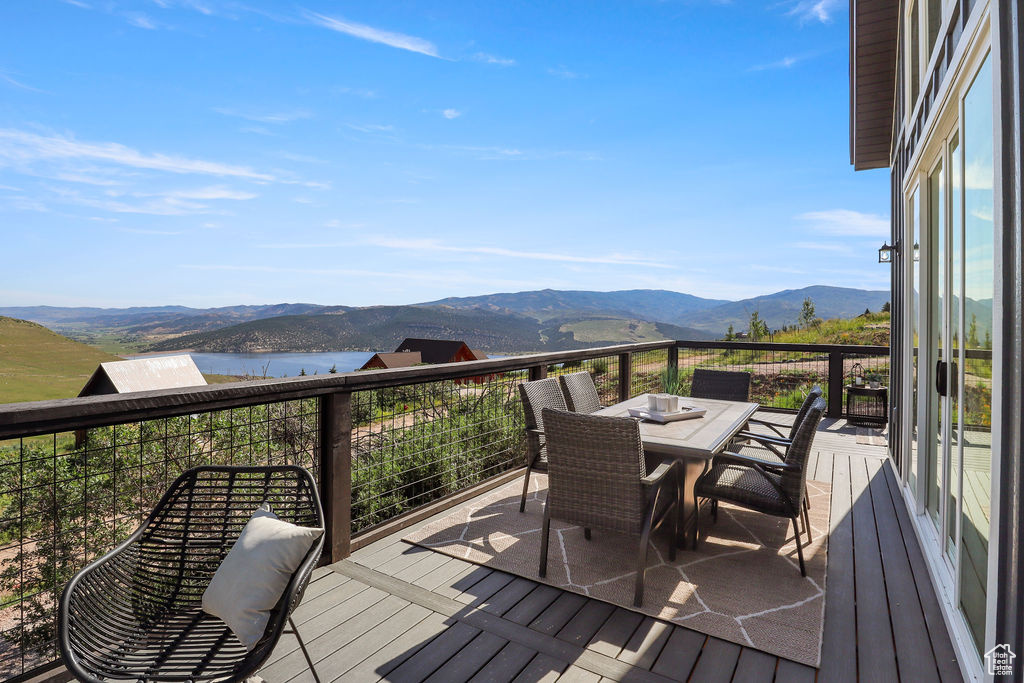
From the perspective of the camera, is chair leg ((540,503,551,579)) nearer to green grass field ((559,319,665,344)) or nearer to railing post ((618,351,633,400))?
railing post ((618,351,633,400))

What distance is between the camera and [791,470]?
257 cm

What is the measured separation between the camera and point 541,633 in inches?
81.2

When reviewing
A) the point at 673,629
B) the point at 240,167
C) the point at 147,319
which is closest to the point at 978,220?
the point at 673,629

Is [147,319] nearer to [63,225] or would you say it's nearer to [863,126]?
[63,225]

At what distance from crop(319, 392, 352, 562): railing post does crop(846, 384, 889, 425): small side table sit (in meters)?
6.40

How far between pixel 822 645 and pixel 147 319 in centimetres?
5136

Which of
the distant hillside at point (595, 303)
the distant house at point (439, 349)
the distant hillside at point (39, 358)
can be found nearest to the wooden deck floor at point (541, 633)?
the distant hillside at point (39, 358)

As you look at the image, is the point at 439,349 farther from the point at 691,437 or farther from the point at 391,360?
the point at 691,437

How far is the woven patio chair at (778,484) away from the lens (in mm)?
2539

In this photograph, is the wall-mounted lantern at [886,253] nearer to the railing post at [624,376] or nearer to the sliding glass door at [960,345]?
the sliding glass door at [960,345]

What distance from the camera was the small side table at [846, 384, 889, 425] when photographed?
20.5 ft

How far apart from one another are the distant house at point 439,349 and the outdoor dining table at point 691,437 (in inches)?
739

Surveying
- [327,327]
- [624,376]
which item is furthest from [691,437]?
[327,327]

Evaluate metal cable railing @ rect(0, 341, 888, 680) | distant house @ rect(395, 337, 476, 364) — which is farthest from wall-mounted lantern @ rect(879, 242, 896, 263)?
distant house @ rect(395, 337, 476, 364)
